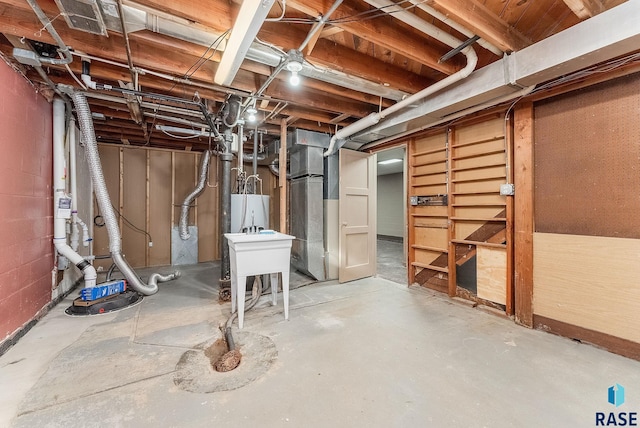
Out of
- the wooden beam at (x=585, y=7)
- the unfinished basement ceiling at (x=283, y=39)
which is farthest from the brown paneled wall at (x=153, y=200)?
the wooden beam at (x=585, y=7)

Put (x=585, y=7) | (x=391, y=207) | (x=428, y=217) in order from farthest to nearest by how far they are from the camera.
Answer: (x=391, y=207), (x=428, y=217), (x=585, y=7)

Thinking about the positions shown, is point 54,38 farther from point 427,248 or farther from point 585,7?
point 427,248

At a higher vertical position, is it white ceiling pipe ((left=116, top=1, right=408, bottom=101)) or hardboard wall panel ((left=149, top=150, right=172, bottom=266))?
white ceiling pipe ((left=116, top=1, right=408, bottom=101))

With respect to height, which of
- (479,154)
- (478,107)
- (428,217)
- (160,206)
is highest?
(478,107)

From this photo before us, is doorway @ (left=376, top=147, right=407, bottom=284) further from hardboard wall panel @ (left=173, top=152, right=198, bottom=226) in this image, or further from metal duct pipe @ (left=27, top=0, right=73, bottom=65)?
metal duct pipe @ (left=27, top=0, right=73, bottom=65)

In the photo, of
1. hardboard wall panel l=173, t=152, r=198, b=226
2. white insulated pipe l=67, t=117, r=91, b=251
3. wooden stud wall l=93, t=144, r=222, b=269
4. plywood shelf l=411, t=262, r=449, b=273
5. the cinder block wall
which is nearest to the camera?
the cinder block wall

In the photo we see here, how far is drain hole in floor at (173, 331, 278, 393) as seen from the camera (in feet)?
5.56

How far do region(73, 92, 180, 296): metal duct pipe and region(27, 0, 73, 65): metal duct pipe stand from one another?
733 millimetres

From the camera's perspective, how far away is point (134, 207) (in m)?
5.09

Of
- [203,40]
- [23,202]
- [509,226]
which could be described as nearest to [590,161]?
[509,226]

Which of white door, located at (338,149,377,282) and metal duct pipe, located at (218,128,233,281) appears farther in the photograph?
Answer: white door, located at (338,149,377,282)

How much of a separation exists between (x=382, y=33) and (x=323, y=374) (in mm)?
2501

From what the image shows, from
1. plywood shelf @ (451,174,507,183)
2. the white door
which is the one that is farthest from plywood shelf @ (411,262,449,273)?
plywood shelf @ (451,174,507,183)

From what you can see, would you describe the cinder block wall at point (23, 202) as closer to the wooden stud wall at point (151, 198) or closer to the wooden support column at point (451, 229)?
the wooden stud wall at point (151, 198)
